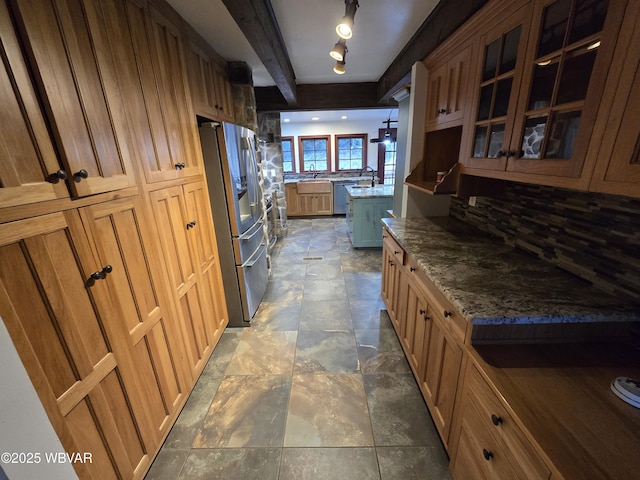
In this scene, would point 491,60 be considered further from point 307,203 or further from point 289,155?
point 289,155

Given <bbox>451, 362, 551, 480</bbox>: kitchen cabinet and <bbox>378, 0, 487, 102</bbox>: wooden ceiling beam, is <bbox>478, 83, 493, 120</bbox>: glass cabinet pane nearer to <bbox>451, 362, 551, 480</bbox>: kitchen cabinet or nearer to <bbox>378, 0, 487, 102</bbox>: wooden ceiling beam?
<bbox>378, 0, 487, 102</bbox>: wooden ceiling beam

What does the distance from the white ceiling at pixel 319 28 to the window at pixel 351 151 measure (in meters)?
4.07

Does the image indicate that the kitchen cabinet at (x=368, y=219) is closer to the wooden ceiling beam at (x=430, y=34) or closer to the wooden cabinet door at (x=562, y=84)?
the wooden ceiling beam at (x=430, y=34)

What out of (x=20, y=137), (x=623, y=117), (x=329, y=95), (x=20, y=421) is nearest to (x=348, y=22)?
(x=623, y=117)

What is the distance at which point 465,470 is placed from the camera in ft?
3.48

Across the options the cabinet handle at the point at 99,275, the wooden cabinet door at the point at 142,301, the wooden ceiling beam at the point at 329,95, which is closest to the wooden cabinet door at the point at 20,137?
the wooden cabinet door at the point at 142,301

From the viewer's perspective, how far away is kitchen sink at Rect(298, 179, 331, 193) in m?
6.22

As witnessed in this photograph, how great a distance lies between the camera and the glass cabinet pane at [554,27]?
94cm

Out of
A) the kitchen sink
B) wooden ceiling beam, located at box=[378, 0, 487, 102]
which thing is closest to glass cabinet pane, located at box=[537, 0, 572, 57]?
wooden ceiling beam, located at box=[378, 0, 487, 102]

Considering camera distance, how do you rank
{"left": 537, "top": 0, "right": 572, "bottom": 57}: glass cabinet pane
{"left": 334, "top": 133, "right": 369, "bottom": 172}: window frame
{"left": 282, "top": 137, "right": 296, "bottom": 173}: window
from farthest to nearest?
1. {"left": 282, "top": 137, "right": 296, "bottom": 173}: window
2. {"left": 334, "top": 133, "right": 369, "bottom": 172}: window frame
3. {"left": 537, "top": 0, "right": 572, "bottom": 57}: glass cabinet pane

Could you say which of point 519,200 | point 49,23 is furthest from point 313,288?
point 49,23

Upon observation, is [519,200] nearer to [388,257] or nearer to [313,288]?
[388,257]

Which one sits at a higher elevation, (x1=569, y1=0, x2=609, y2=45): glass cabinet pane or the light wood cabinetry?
(x1=569, y1=0, x2=609, y2=45): glass cabinet pane

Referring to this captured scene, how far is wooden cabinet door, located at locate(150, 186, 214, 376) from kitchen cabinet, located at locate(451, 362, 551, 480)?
1.62 meters
